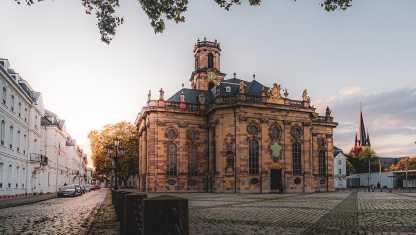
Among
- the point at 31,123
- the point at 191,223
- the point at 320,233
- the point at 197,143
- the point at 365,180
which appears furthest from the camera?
the point at 365,180

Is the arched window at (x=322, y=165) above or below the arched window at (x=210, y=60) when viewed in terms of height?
below

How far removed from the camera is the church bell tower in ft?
193

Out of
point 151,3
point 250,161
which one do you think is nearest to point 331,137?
point 250,161

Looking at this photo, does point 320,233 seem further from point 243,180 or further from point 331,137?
point 331,137

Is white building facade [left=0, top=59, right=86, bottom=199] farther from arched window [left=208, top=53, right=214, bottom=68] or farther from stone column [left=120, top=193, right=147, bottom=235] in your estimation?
arched window [left=208, top=53, right=214, bottom=68]

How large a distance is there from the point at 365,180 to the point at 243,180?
70.3 meters

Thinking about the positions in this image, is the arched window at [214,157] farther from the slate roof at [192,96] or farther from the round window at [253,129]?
the slate roof at [192,96]

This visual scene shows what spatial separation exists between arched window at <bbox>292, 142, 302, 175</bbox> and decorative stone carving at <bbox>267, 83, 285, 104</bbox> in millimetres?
5850

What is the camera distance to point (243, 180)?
41.8 meters

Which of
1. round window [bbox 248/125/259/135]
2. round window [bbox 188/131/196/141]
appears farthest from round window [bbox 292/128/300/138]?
round window [bbox 188/131/196/141]

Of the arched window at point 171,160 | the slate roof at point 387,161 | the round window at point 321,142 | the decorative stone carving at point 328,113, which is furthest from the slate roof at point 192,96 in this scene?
the slate roof at point 387,161

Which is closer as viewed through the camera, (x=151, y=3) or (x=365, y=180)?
(x=151, y=3)

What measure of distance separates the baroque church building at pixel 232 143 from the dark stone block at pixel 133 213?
33.0m

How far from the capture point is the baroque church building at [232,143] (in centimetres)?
4256
